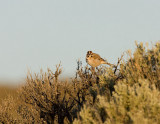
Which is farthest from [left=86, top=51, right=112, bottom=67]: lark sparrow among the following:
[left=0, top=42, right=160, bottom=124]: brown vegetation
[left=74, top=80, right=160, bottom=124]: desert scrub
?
[left=74, top=80, right=160, bottom=124]: desert scrub

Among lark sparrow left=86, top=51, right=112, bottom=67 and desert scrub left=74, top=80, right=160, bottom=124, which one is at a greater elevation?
lark sparrow left=86, top=51, right=112, bottom=67

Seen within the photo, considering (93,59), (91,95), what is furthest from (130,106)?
(93,59)

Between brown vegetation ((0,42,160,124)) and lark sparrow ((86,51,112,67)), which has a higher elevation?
lark sparrow ((86,51,112,67))

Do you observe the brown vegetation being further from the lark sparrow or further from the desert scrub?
the lark sparrow

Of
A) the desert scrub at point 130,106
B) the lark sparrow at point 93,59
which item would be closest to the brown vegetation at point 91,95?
the desert scrub at point 130,106

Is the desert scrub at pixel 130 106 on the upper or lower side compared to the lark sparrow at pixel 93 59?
lower

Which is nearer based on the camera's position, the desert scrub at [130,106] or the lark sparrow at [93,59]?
the desert scrub at [130,106]

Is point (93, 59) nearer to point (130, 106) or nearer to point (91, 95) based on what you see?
point (91, 95)

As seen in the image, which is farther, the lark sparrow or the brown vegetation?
the lark sparrow

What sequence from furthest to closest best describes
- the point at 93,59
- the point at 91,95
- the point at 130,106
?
the point at 93,59 → the point at 91,95 → the point at 130,106

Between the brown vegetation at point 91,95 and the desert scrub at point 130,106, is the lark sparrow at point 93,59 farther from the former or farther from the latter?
the desert scrub at point 130,106

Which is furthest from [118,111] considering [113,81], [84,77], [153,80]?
[84,77]

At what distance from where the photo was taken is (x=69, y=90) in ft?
39.2

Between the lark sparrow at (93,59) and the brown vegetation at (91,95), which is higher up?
the lark sparrow at (93,59)
